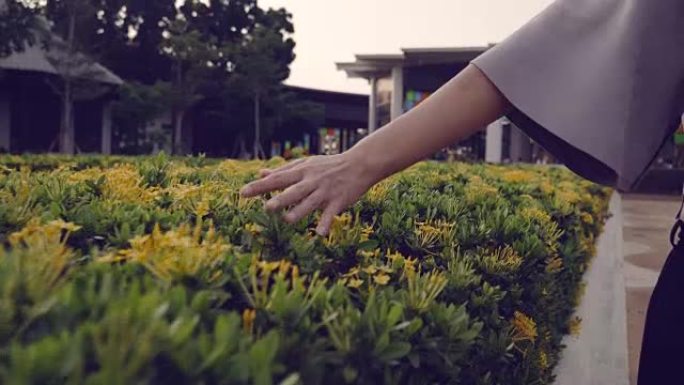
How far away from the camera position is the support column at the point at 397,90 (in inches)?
1177

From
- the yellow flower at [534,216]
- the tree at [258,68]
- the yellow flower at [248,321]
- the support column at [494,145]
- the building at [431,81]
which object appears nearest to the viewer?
the yellow flower at [248,321]

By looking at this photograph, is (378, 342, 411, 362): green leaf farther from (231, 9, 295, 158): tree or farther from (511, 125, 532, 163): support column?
(511, 125, 532, 163): support column

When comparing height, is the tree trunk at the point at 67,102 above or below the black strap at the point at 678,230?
above

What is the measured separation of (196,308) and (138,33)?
91.5ft

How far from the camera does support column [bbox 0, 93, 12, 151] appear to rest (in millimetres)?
20391

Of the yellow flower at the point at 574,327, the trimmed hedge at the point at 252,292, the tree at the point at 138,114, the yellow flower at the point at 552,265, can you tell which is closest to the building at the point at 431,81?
the tree at the point at 138,114

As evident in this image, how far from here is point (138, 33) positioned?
27.3m

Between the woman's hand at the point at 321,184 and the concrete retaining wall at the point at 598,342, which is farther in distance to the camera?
the concrete retaining wall at the point at 598,342

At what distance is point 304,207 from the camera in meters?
1.24

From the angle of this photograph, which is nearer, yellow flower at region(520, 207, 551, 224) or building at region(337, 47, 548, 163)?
yellow flower at region(520, 207, 551, 224)

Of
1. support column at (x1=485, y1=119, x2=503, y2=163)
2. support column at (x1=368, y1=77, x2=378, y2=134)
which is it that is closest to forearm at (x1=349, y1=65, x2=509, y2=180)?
support column at (x1=485, y1=119, x2=503, y2=163)

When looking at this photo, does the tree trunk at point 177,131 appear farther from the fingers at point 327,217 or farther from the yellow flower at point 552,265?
the fingers at point 327,217

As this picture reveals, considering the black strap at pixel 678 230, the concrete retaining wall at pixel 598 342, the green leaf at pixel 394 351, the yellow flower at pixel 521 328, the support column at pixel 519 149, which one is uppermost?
the support column at pixel 519 149

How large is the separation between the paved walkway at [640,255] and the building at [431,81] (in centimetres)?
1019
